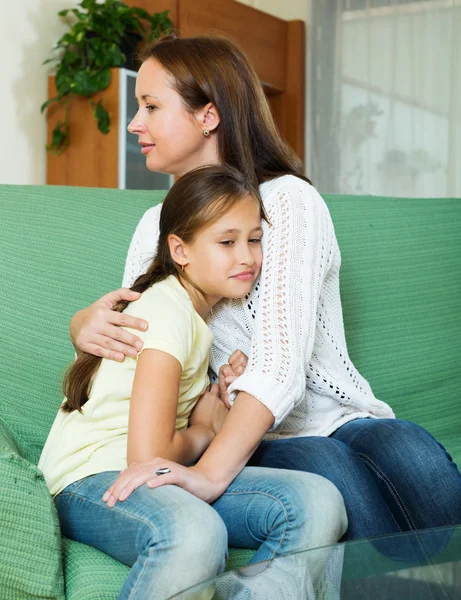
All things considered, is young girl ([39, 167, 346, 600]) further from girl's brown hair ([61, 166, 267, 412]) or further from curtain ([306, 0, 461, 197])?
curtain ([306, 0, 461, 197])

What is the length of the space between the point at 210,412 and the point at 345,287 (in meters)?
0.57

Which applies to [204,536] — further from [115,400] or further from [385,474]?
[385,474]

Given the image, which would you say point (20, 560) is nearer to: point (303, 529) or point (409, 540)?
point (303, 529)

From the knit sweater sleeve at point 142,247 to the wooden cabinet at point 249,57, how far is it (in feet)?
5.31

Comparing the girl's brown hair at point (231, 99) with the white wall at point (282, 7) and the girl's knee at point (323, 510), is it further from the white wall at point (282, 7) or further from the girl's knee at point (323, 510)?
the white wall at point (282, 7)

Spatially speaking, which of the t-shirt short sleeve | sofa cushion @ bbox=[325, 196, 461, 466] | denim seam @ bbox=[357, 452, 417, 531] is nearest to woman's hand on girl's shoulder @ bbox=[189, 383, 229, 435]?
the t-shirt short sleeve

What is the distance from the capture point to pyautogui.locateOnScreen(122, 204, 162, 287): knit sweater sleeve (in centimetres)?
149

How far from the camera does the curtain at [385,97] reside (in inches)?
187

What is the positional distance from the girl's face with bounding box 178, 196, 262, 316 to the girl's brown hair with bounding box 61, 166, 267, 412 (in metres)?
0.01

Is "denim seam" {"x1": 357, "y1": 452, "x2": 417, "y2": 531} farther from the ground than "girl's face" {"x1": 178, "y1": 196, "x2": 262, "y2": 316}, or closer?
closer

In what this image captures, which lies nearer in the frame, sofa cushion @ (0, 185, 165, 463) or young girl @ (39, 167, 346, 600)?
young girl @ (39, 167, 346, 600)

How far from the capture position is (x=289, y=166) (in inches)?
57.2

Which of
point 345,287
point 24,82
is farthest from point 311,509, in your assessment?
point 24,82

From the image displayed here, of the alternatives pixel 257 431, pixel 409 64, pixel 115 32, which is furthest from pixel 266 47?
pixel 257 431
